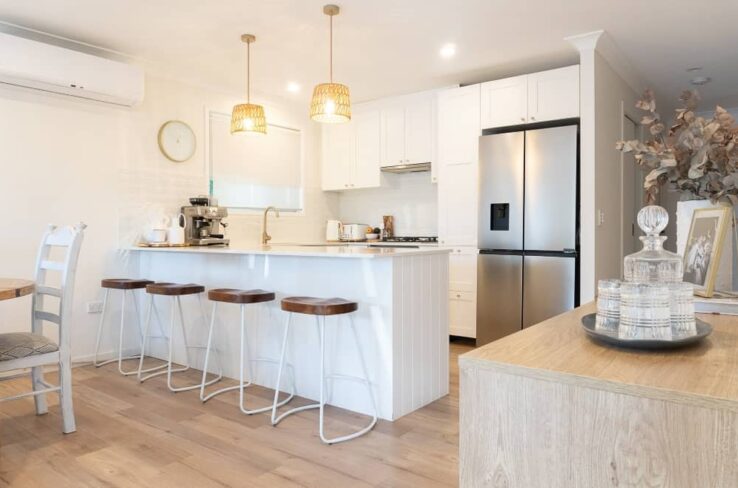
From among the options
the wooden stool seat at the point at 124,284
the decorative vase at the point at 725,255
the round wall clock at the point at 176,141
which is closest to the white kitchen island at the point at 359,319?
the wooden stool seat at the point at 124,284

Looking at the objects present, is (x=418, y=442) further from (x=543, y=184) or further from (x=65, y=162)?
(x=65, y=162)

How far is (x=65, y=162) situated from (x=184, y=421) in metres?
2.29

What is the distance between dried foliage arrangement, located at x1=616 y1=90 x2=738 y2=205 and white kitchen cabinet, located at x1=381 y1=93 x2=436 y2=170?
142 inches

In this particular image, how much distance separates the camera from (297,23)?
11.3ft

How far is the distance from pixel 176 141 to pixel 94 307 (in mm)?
1566

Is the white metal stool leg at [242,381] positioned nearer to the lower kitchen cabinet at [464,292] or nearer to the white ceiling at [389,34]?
the white ceiling at [389,34]

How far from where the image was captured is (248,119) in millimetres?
3713

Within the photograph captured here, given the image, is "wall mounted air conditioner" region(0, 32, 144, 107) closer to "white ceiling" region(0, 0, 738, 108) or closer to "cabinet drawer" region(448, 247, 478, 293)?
"white ceiling" region(0, 0, 738, 108)

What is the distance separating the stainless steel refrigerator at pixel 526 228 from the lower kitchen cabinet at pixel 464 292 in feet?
0.37

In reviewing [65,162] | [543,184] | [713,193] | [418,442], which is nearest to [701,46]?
[543,184]

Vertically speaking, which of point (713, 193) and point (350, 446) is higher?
point (713, 193)

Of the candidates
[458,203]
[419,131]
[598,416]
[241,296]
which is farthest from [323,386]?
[419,131]

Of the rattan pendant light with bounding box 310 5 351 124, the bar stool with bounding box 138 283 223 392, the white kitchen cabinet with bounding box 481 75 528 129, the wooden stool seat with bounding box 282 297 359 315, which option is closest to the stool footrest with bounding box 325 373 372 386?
the wooden stool seat with bounding box 282 297 359 315

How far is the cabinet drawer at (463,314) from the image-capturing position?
4590 millimetres
